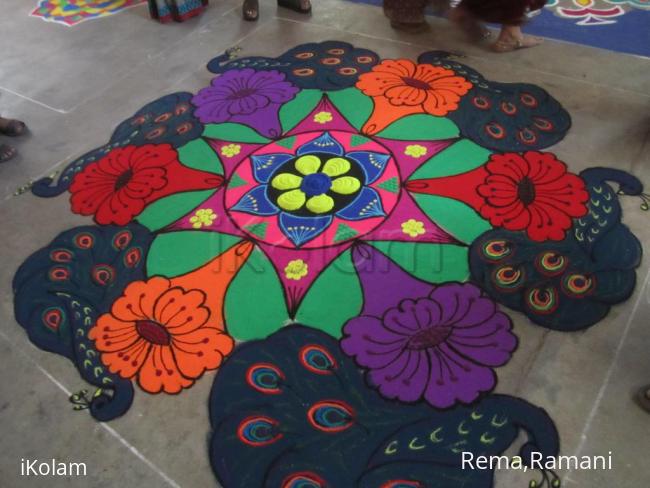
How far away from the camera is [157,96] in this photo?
247cm

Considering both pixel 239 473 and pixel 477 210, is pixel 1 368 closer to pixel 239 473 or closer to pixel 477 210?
pixel 239 473

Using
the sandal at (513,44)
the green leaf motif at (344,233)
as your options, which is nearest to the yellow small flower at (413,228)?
the green leaf motif at (344,233)

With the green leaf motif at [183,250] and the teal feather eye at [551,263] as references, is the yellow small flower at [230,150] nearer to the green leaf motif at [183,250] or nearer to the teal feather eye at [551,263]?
the green leaf motif at [183,250]

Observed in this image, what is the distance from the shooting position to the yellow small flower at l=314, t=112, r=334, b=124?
7.27 feet

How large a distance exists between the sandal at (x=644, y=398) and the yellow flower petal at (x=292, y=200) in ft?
3.98

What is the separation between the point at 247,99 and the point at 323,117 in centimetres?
41

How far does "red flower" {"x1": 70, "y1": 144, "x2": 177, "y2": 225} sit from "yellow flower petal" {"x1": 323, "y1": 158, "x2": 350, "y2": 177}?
66cm

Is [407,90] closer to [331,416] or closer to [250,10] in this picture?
[250,10]

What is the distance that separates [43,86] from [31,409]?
1884 millimetres

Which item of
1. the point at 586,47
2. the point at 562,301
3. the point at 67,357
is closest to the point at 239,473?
the point at 67,357

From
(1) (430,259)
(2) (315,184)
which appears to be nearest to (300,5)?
(2) (315,184)

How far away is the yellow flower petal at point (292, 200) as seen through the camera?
1873mm

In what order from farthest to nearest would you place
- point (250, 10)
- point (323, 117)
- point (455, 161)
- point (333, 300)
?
point (250, 10), point (323, 117), point (455, 161), point (333, 300)

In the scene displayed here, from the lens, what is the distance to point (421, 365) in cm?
143
